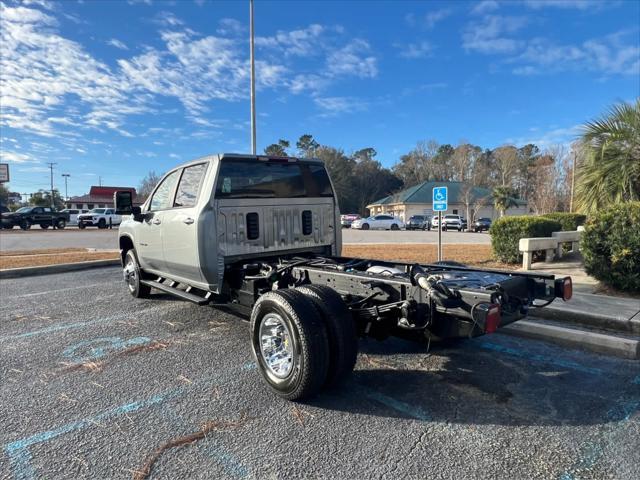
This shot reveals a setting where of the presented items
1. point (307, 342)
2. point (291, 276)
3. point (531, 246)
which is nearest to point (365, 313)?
point (307, 342)

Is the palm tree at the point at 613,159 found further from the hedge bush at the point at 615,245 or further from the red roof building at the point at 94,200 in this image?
the red roof building at the point at 94,200

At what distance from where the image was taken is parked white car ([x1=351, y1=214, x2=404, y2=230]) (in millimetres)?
44875

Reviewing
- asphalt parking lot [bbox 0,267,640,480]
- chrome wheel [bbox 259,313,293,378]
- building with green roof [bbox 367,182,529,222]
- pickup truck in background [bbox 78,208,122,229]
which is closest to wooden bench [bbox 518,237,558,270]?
asphalt parking lot [bbox 0,267,640,480]

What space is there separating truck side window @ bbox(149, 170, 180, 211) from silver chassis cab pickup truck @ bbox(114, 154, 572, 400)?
0.03 m

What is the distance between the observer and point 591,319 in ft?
16.9

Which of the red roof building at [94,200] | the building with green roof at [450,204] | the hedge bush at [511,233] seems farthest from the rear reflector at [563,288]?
the red roof building at [94,200]

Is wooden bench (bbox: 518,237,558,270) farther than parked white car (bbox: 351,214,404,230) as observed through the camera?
No

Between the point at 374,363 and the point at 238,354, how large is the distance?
1.40 meters

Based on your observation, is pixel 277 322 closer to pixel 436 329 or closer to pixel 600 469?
pixel 436 329

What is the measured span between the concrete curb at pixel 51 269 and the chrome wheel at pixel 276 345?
8.74 meters

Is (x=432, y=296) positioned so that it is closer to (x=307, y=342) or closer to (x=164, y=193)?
(x=307, y=342)

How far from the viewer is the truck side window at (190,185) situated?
5098mm

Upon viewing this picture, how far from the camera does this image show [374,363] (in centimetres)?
416

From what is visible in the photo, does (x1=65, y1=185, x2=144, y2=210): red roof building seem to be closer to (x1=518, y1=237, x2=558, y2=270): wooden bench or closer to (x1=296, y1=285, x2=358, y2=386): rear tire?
(x1=518, y1=237, x2=558, y2=270): wooden bench
